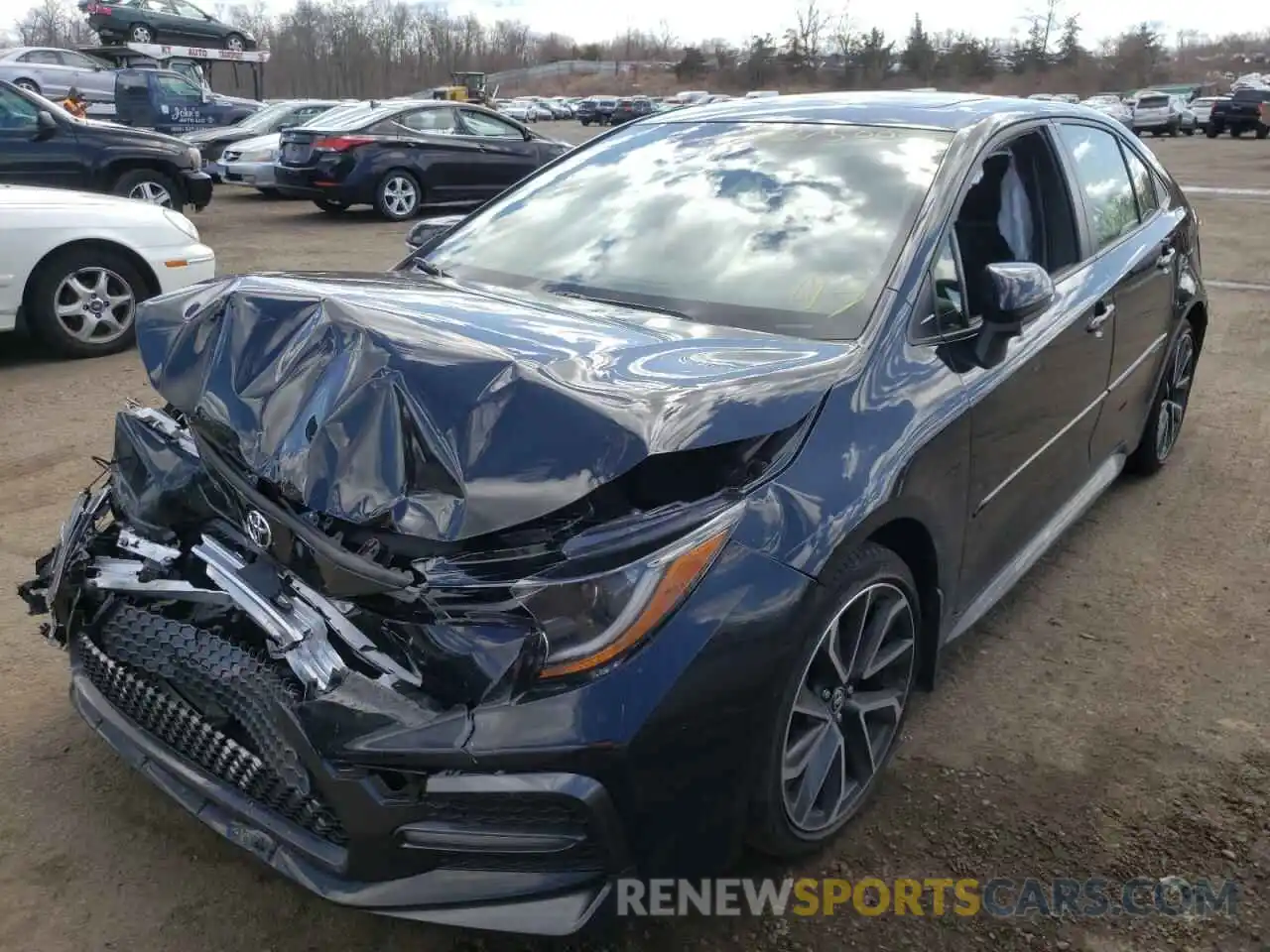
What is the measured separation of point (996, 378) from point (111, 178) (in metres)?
9.90

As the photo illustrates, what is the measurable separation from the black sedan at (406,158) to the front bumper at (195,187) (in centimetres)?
183

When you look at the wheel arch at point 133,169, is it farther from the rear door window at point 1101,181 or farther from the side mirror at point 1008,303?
the side mirror at point 1008,303

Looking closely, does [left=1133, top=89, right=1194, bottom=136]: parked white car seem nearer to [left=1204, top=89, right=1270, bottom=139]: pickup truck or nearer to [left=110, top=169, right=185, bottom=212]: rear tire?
[left=1204, top=89, right=1270, bottom=139]: pickup truck

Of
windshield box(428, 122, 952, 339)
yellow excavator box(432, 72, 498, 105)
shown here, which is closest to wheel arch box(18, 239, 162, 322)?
windshield box(428, 122, 952, 339)

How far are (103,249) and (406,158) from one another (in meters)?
7.10

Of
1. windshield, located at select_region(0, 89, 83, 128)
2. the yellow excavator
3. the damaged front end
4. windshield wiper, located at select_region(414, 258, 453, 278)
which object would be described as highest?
the yellow excavator

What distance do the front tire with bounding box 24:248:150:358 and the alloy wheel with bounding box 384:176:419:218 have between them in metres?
6.79

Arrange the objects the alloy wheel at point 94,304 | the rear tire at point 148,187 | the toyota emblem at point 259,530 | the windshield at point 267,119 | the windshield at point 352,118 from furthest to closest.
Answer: the windshield at point 267,119 < the windshield at point 352,118 < the rear tire at point 148,187 < the alloy wheel at point 94,304 < the toyota emblem at point 259,530

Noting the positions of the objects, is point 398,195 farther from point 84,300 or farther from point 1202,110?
point 1202,110

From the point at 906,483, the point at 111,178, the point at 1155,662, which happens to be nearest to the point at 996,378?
the point at 906,483

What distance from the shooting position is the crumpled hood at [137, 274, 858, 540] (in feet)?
6.61

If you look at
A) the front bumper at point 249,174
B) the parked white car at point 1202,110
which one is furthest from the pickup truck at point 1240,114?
the front bumper at point 249,174

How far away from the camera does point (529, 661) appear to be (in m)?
1.91

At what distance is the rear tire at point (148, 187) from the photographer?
1037 centimetres
